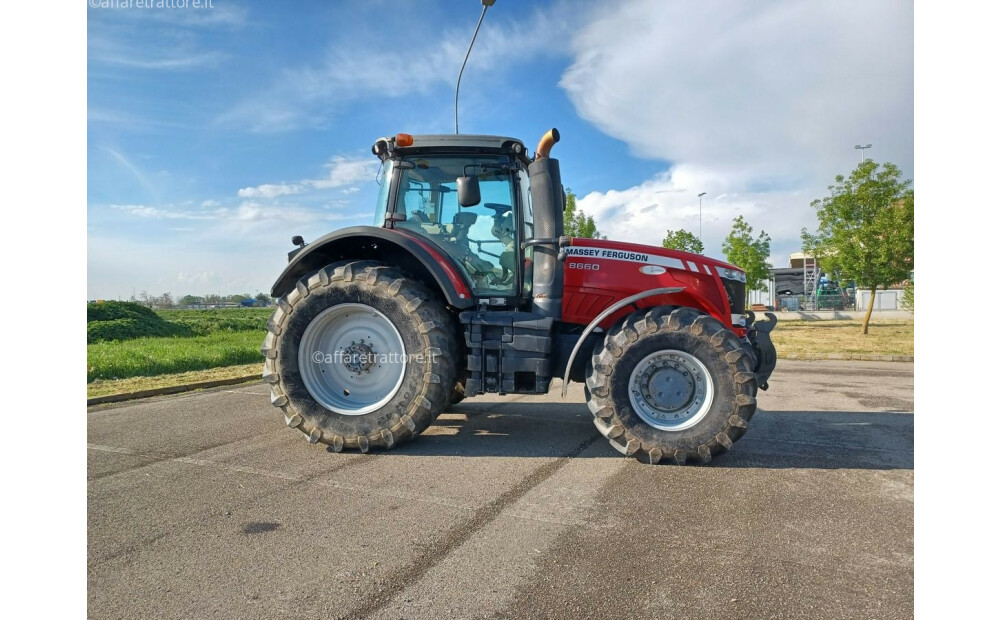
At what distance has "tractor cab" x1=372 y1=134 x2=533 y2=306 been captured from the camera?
4.80 metres

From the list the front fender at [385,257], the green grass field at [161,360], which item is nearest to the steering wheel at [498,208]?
the front fender at [385,257]

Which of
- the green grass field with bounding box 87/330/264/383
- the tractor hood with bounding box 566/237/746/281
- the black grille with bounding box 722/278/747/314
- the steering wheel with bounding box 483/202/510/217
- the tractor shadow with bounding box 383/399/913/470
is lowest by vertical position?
the tractor shadow with bounding box 383/399/913/470

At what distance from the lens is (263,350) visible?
4555mm

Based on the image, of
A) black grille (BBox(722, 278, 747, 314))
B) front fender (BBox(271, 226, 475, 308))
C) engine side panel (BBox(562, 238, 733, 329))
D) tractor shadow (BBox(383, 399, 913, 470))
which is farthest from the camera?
black grille (BBox(722, 278, 747, 314))

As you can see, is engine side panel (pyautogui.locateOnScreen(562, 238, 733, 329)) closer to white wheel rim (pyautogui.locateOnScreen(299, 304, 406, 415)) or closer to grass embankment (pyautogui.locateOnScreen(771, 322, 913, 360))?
white wheel rim (pyautogui.locateOnScreen(299, 304, 406, 415))

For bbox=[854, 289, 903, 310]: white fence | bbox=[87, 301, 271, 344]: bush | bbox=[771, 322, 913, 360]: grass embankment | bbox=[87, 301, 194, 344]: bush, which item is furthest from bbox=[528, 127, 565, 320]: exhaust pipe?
bbox=[854, 289, 903, 310]: white fence

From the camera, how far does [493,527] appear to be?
289 cm

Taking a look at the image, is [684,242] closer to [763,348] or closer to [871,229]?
[871,229]

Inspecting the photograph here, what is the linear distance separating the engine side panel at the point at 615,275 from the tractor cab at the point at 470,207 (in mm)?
415

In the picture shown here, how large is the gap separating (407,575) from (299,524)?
0.84 m

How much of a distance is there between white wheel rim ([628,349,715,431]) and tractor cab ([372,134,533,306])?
1.22 metres

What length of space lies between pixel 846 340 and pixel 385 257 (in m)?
15.3

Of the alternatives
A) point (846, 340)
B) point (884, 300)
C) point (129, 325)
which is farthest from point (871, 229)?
point (129, 325)

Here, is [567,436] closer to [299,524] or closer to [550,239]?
[550,239]
